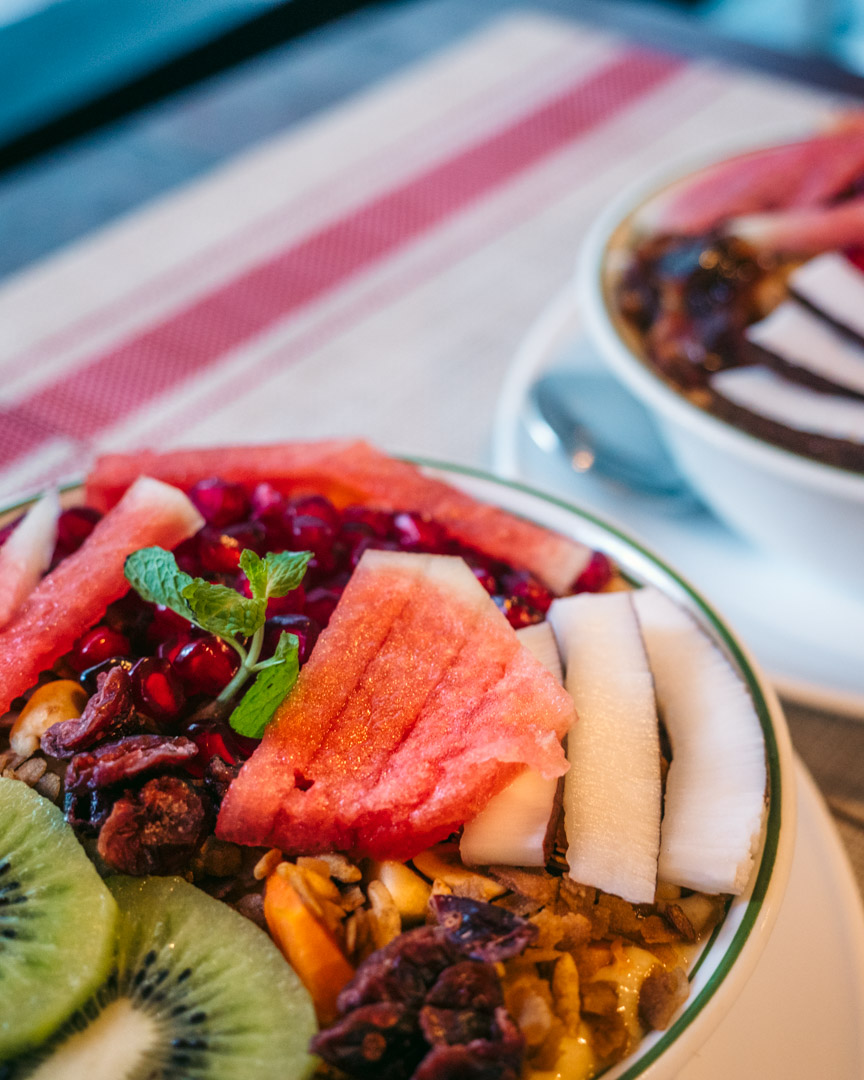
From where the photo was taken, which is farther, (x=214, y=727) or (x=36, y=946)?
(x=214, y=727)

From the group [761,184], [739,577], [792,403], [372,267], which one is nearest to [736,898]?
[739,577]

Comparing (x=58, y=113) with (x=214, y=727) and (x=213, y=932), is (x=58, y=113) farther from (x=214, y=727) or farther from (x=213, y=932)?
(x=213, y=932)

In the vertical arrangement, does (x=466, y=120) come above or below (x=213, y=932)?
above

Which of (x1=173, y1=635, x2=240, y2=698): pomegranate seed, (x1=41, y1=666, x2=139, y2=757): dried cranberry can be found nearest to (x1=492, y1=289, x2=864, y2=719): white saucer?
(x1=173, y1=635, x2=240, y2=698): pomegranate seed

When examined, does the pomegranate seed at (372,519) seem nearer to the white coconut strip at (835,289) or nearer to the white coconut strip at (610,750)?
the white coconut strip at (610,750)

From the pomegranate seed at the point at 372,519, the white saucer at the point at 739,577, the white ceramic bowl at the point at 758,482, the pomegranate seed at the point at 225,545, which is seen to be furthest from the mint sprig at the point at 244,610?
the white ceramic bowl at the point at 758,482

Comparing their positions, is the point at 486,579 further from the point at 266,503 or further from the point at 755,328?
the point at 755,328

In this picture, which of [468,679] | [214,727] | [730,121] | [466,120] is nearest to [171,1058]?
[214,727]

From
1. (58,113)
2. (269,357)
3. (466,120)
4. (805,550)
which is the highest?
(58,113)
